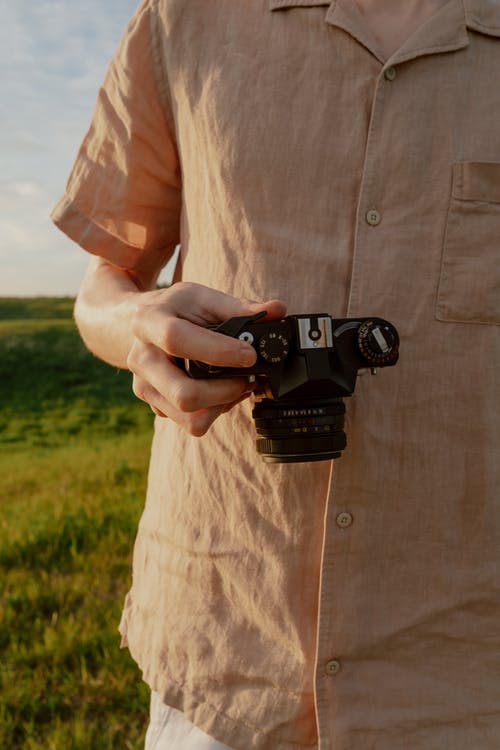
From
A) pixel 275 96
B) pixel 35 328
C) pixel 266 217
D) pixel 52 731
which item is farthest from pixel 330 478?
pixel 35 328

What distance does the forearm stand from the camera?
1.77 meters

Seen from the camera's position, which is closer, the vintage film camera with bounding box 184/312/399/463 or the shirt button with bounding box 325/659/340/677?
the vintage film camera with bounding box 184/312/399/463

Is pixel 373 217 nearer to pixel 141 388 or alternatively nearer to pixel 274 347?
pixel 274 347

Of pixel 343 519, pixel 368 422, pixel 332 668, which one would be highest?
pixel 368 422

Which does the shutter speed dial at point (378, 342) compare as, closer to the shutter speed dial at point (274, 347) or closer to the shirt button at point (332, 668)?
the shutter speed dial at point (274, 347)

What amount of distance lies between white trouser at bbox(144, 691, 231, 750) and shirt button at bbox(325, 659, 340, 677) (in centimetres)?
27

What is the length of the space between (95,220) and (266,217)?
0.59m

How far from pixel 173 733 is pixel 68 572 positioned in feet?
14.0

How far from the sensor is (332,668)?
1585 millimetres

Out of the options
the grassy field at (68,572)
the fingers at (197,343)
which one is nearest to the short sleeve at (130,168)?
the fingers at (197,343)

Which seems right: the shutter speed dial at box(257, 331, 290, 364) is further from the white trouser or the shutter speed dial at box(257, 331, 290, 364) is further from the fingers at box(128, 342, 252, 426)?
the white trouser

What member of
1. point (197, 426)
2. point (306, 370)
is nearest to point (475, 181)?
point (306, 370)

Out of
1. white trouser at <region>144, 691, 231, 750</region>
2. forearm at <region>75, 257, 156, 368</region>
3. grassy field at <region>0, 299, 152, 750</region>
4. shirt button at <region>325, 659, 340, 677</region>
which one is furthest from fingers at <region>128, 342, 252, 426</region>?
grassy field at <region>0, 299, 152, 750</region>

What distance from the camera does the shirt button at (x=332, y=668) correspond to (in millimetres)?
1584
